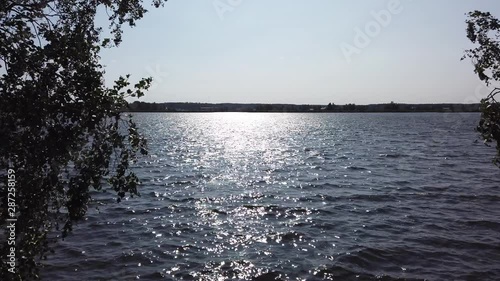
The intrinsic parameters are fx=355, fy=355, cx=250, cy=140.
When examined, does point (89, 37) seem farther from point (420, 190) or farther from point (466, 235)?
point (420, 190)

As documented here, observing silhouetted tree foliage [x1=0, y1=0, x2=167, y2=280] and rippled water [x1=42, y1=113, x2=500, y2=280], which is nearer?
silhouetted tree foliage [x1=0, y1=0, x2=167, y2=280]

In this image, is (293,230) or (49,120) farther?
(293,230)

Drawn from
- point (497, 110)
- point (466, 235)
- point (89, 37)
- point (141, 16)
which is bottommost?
point (466, 235)

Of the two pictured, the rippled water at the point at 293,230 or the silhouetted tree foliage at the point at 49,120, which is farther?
the rippled water at the point at 293,230

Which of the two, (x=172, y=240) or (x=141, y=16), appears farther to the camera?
(x=172, y=240)

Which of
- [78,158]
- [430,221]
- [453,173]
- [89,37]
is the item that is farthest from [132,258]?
A: [453,173]

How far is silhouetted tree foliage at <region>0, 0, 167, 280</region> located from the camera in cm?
562

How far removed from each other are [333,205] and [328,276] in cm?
951

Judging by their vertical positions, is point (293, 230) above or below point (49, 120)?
below

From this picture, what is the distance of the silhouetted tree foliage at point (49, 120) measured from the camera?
18.4ft

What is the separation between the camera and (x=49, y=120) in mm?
5801

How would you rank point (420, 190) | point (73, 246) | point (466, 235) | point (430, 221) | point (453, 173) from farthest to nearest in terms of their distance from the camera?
point (453, 173) → point (420, 190) → point (430, 221) → point (466, 235) → point (73, 246)

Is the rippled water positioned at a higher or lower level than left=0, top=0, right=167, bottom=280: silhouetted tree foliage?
lower

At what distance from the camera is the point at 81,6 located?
708 cm
